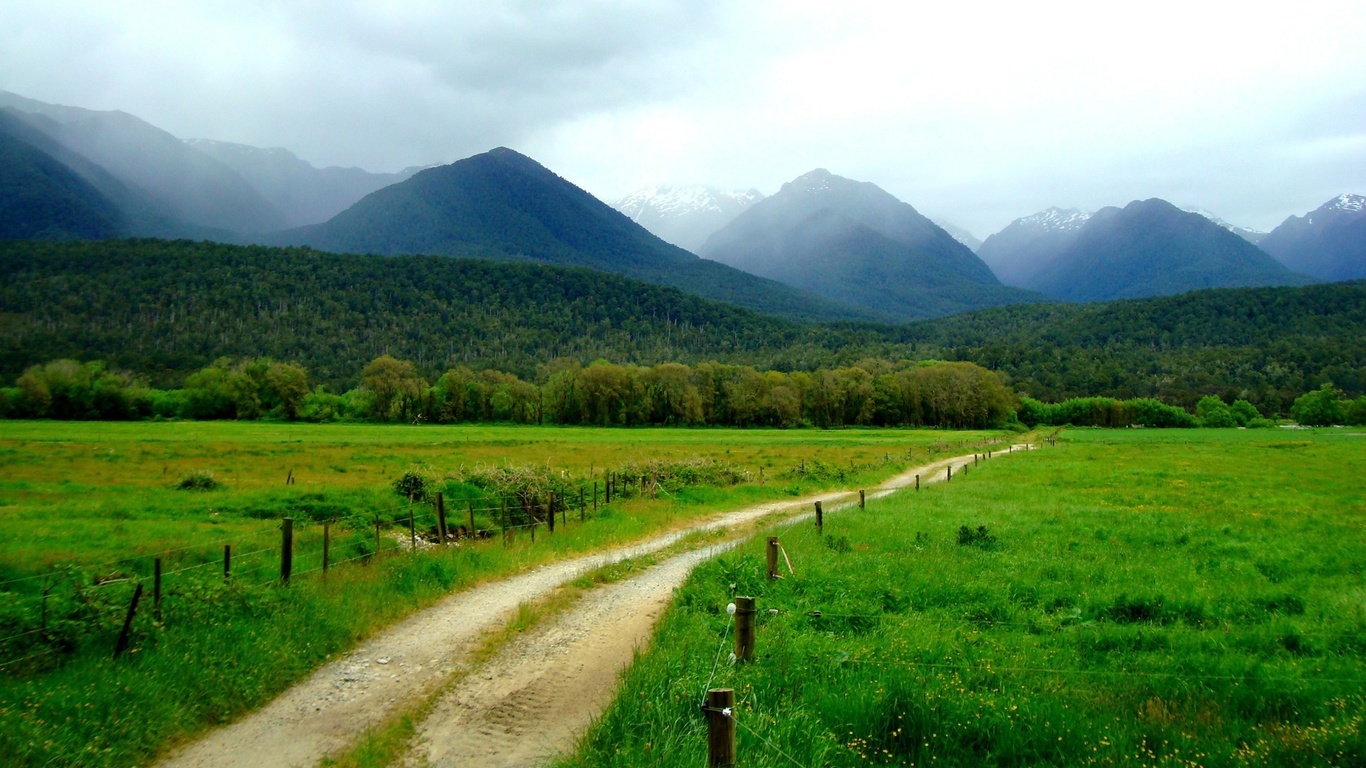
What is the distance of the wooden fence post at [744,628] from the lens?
721 centimetres

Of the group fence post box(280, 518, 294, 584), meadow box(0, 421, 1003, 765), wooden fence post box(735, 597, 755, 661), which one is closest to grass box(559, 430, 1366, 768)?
wooden fence post box(735, 597, 755, 661)

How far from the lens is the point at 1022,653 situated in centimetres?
825

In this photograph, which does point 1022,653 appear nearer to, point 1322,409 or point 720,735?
point 720,735

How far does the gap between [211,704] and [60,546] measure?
1295cm

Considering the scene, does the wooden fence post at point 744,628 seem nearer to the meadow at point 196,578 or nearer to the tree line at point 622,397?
the meadow at point 196,578

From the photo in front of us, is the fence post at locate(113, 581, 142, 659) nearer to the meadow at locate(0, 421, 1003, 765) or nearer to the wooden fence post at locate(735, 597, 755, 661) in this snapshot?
the meadow at locate(0, 421, 1003, 765)

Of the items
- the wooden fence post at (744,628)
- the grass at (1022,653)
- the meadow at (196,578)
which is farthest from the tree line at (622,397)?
the wooden fence post at (744,628)

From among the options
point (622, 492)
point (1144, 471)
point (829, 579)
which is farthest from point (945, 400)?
point (829, 579)

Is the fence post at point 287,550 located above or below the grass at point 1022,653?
above

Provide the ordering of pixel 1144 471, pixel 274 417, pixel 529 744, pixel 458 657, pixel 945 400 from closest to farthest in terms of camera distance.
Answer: pixel 529 744, pixel 458 657, pixel 1144 471, pixel 274 417, pixel 945 400

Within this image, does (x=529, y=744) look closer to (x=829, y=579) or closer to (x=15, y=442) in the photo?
(x=829, y=579)

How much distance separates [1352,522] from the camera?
1900 cm

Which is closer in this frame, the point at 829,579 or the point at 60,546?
the point at 829,579

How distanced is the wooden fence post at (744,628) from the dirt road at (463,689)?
1.85 meters
